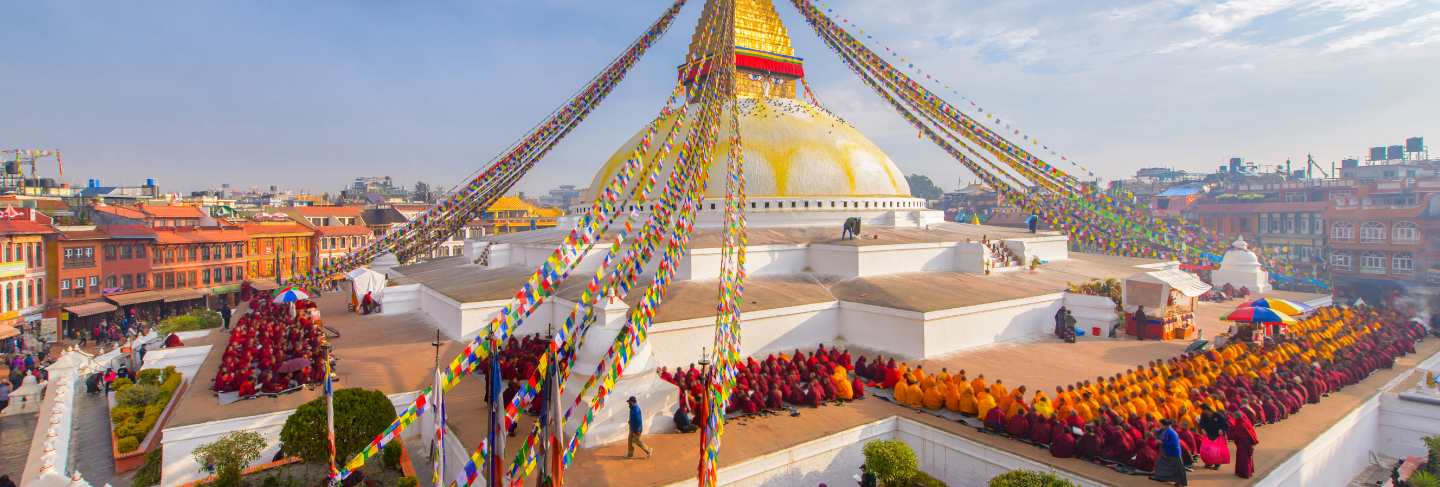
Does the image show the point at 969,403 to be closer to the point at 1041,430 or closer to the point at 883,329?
the point at 1041,430

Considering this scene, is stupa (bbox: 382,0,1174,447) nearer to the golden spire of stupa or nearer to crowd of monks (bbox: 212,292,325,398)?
the golden spire of stupa

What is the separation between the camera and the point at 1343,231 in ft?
112

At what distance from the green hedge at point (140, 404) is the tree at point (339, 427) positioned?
163 inches

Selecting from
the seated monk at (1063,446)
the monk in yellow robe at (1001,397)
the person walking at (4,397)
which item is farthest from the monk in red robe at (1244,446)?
the person walking at (4,397)

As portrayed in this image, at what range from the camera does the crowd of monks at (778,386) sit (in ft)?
33.4

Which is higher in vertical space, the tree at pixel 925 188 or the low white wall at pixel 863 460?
the tree at pixel 925 188

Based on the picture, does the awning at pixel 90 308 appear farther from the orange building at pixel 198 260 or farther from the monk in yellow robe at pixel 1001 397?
the monk in yellow robe at pixel 1001 397

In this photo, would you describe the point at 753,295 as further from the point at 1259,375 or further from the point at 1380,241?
the point at 1380,241

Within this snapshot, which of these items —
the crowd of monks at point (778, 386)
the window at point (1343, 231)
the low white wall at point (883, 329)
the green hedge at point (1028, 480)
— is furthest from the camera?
the window at point (1343, 231)

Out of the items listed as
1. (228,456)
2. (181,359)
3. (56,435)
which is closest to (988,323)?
(228,456)

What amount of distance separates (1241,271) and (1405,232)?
657 inches

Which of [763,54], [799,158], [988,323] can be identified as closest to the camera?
[988,323]

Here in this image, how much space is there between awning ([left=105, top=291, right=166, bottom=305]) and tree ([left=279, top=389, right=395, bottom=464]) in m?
27.0

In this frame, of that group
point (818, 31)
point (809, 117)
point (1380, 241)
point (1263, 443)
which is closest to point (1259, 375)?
point (1263, 443)
